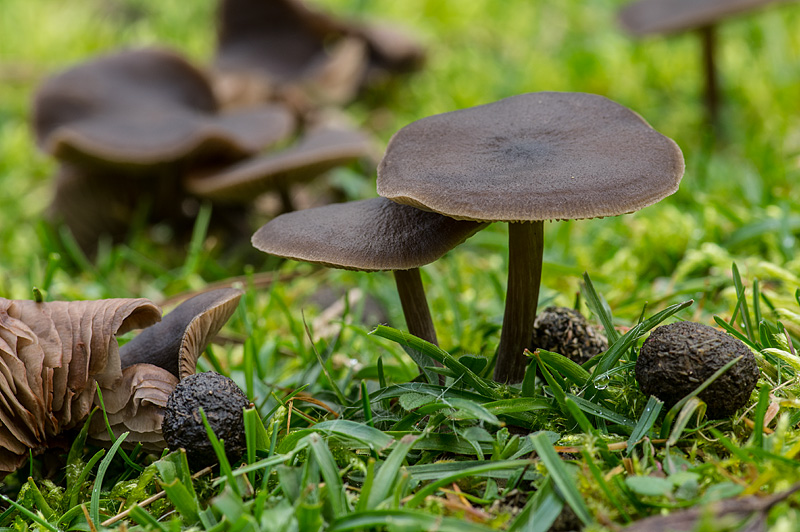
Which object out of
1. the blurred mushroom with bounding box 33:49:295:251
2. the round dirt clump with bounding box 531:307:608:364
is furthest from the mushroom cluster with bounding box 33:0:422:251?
the round dirt clump with bounding box 531:307:608:364

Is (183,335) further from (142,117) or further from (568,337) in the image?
(142,117)

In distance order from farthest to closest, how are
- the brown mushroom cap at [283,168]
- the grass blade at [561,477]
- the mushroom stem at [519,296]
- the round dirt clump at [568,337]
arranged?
the brown mushroom cap at [283,168], the round dirt clump at [568,337], the mushroom stem at [519,296], the grass blade at [561,477]

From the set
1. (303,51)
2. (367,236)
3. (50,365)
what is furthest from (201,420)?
(303,51)

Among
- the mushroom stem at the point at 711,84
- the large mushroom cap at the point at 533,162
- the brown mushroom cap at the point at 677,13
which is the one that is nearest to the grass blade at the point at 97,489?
the large mushroom cap at the point at 533,162

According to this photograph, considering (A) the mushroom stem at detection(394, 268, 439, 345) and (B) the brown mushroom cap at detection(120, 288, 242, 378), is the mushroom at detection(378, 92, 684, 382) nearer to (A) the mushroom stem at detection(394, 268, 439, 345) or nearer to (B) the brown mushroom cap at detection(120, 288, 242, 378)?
(A) the mushroom stem at detection(394, 268, 439, 345)

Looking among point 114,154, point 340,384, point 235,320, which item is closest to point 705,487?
point 340,384

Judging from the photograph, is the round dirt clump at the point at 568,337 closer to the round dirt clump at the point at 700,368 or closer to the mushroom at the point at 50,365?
the round dirt clump at the point at 700,368

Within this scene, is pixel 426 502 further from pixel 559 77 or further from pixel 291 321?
pixel 559 77
